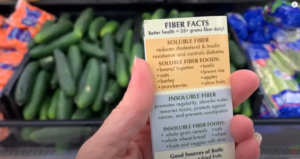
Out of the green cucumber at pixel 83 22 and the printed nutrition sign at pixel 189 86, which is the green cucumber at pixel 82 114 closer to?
the green cucumber at pixel 83 22

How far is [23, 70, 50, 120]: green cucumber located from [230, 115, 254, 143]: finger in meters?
0.86

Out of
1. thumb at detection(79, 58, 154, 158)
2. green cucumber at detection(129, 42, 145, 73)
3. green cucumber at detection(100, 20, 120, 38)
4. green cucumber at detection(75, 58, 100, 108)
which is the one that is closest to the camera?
thumb at detection(79, 58, 154, 158)

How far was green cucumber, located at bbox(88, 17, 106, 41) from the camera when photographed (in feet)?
4.18

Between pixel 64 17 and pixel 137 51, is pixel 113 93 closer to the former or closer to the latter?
pixel 137 51

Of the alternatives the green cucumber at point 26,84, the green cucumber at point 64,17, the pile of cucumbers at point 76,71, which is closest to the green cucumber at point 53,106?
the pile of cucumbers at point 76,71

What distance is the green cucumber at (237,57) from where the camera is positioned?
1.13 metres

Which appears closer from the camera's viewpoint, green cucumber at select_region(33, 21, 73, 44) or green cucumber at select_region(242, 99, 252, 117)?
green cucumber at select_region(242, 99, 252, 117)

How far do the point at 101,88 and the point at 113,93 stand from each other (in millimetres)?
73

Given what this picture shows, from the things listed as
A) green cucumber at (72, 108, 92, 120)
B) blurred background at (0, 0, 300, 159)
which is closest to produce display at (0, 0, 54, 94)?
blurred background at (0, 0, 300, 159)

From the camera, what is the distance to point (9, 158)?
93cm

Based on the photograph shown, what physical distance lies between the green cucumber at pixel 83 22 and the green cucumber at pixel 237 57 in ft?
2.44

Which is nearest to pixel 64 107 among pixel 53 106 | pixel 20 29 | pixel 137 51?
pixel 53 106

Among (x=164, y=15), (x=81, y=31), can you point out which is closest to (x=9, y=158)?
(x=81, y=31)

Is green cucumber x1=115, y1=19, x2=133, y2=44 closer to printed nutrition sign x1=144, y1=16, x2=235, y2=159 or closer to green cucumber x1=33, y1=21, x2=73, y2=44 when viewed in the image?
green cucumber x1=33, y1=21, x2=73, y2=44
